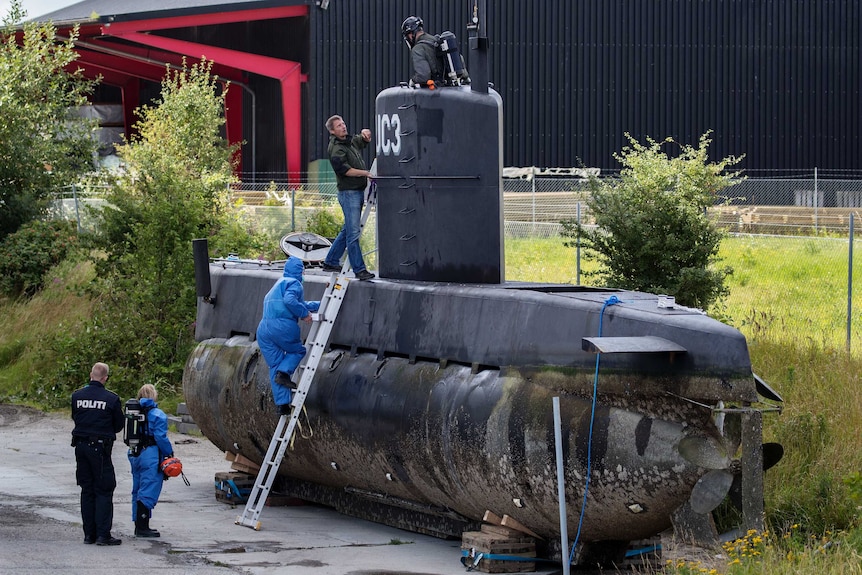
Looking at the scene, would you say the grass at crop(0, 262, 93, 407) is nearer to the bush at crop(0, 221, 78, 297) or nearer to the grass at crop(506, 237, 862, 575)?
the bush at crop(0, 221, 78, 297)

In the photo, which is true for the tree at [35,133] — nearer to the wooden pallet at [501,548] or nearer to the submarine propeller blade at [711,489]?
the wooden pallet at [501,548]

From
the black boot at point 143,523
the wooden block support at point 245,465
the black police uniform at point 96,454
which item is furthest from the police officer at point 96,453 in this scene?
the wooden block support at point 245,465

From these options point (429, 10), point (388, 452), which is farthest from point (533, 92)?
point (388, 452)

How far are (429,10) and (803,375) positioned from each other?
1127 inches

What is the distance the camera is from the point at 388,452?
38.9 ft

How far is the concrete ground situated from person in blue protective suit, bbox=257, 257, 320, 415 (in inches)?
52.3

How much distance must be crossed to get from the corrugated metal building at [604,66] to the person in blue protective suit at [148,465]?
96.6ft

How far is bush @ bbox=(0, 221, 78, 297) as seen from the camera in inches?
1106

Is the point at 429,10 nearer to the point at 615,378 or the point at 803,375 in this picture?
the point at 803,375

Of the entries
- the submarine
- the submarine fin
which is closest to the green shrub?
the submarine

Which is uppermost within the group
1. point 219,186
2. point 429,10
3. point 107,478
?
point 429,10

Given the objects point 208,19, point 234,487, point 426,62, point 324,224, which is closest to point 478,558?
point 234,487

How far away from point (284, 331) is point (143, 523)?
7.14ft

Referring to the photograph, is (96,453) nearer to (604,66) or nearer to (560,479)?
(560,479)
